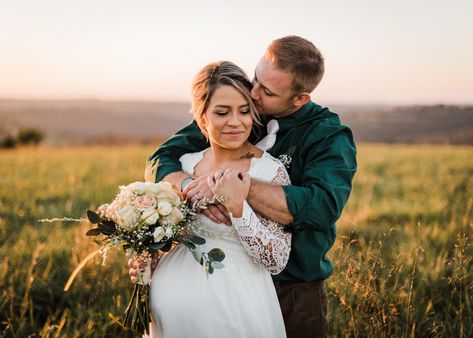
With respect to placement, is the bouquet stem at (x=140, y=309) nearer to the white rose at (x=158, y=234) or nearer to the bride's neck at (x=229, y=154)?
the white rose at (x=158, y=234)

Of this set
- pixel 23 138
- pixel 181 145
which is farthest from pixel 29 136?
pixel 181 145

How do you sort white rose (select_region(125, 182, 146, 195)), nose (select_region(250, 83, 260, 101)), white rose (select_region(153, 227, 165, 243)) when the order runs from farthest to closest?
nose (select_region(250, 83, 260, 101)) → white rose (select_region(125, 182, 146, 195)) → white rose (select_region(153, 227, 165, 243))

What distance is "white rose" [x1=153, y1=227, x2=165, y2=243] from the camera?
2.94 m

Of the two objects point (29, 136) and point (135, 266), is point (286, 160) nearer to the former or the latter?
point (135, 266)

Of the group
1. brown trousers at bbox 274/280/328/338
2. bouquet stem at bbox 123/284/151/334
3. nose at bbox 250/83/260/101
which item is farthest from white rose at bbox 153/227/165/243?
nose at bbox 250/83/260/101

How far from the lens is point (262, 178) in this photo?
3324mm

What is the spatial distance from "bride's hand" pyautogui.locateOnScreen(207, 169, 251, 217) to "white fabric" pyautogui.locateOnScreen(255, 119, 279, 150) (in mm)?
578

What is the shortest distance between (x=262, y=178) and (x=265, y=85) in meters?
0.68

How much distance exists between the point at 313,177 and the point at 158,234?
105cm

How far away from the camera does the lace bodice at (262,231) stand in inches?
119

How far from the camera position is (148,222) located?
295 centimetres

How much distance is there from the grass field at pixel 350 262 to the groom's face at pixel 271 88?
4.19 ft

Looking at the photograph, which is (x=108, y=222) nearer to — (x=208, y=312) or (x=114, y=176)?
(x=208, y=312)

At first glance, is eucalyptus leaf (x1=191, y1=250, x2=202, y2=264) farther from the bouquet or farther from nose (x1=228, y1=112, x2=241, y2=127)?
nose (x1=228, y1=112, x2=241, y2=127)
